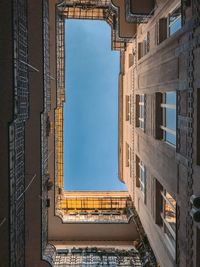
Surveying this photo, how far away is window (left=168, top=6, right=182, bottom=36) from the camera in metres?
14.4

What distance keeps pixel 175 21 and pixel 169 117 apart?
13.4ft

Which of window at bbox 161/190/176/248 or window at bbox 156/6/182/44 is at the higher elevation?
window at bbox 156/6/182/44

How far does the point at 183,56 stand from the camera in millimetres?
→ 12039

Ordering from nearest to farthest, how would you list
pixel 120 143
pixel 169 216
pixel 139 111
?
pixel 169 216, pixel 139 111, pixel 120 143

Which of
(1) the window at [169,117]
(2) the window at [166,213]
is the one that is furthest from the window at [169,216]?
(1) the window at [169,117]

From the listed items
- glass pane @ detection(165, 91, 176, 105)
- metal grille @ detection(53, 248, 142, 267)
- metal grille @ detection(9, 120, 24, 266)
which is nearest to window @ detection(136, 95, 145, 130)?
glass pane @ detection(165, 91, 176, 105)

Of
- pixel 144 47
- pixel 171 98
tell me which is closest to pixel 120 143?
pixel 144 47

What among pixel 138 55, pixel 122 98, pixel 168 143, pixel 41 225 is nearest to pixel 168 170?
pixel 168 143

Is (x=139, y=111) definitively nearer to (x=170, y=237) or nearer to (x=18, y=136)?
(x=170, y=237)

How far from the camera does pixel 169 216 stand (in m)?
15.3

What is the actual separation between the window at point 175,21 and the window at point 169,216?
712 centimetres

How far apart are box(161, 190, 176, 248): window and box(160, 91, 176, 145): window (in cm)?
250

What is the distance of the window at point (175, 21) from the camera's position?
14.4 metres

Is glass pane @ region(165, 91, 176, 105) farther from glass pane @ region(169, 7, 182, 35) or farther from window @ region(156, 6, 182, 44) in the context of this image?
window @ region(156, 6, 182, 44)
